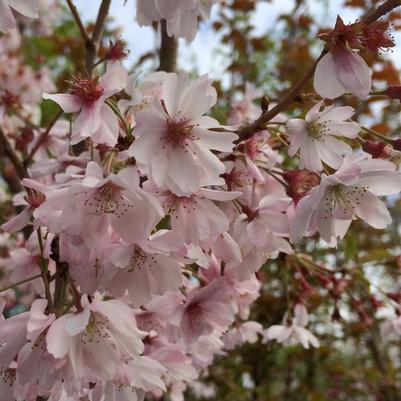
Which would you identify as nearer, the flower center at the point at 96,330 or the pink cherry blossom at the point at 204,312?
the flower center at the point at 96,330

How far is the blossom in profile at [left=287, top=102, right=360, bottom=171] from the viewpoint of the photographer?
38.3 inches

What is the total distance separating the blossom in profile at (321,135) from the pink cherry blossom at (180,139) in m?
0.14

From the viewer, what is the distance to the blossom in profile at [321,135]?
0.97m

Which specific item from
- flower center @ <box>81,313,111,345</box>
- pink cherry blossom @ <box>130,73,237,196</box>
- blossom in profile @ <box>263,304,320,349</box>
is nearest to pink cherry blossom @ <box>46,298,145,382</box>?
flower center @ <box>81,313,111,345</box>

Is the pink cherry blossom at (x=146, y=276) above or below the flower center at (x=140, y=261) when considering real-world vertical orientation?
below

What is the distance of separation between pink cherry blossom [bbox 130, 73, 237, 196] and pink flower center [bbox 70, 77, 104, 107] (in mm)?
119

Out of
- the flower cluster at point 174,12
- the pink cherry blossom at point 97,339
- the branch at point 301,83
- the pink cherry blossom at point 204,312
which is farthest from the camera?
the pink cherry blossom at point 204,312

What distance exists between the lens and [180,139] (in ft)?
3.20

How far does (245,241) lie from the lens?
3.52ft

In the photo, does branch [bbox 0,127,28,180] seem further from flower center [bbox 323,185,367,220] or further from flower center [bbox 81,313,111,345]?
flower center [bbox 323,185,367,220]

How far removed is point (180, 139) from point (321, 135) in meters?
0.27

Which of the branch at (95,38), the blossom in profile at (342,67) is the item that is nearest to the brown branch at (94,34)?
the branch at (95,38)

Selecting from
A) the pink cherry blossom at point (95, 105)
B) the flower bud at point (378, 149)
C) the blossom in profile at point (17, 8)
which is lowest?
the flower bud at point (378, 149)

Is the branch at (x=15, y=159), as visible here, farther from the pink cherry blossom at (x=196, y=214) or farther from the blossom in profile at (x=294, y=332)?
the blossom in profile at (x=294, y=332)
